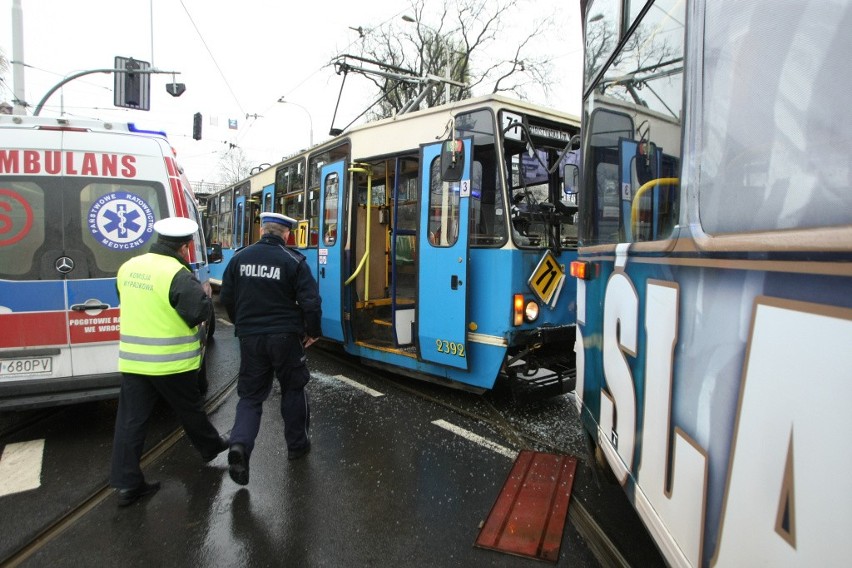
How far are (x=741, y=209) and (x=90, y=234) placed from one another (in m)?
4.67

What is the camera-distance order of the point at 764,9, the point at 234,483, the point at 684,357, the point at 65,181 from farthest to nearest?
1. the point at 65,181
2. the point at 234,483
3. the point at 684,357
4. the point at 764,9

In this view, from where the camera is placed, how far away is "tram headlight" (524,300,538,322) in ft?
15.0

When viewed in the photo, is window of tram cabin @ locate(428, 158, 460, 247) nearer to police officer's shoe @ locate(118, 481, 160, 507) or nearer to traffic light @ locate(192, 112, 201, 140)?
police officer's shoe @ locate(118, 481, 160, 507)

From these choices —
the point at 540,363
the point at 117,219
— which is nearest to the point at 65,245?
the point at 117,219

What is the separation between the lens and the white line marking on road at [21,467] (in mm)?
3461

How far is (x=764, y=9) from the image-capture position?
4.36 ft

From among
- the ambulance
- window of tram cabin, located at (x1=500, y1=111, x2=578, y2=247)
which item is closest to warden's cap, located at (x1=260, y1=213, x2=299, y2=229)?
the ambulance

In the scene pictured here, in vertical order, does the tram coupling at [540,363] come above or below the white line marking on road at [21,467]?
above

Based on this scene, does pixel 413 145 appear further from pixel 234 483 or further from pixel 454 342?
pixel 234 483

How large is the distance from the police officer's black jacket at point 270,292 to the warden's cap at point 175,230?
386 mm

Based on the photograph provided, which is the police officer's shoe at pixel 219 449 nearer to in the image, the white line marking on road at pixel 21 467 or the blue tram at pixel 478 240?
the white line marking on road at pixel 21 467

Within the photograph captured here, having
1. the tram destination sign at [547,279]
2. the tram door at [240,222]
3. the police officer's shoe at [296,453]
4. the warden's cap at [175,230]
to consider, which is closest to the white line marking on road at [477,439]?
the police officer's shoe at [296,453]

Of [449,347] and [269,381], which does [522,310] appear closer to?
[449,347]

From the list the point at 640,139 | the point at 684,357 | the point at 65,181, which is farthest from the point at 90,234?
the point at 684,357
